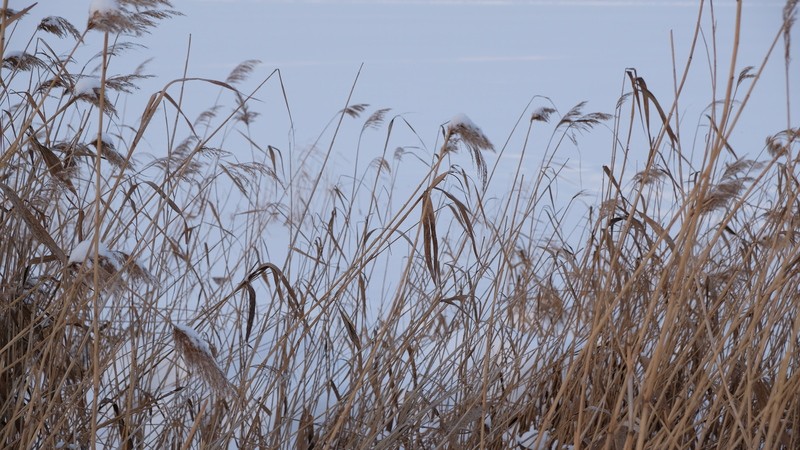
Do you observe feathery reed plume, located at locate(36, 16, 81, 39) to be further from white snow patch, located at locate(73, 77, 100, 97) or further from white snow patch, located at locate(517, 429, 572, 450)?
white snow patch, located at locate(517, 429, 572, 450)

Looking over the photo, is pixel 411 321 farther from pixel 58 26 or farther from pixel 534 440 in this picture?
pixel 58 26

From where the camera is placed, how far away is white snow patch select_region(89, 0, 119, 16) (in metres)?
0.88

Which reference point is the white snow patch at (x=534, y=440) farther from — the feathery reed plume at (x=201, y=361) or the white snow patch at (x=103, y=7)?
the white snow patch at (x=103, y=7)

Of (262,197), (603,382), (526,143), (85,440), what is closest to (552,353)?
(603,382)

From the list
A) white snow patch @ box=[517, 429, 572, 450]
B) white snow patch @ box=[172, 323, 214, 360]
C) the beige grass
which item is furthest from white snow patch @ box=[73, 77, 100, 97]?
white snow patch @ box=[517, 429, 572, 450]

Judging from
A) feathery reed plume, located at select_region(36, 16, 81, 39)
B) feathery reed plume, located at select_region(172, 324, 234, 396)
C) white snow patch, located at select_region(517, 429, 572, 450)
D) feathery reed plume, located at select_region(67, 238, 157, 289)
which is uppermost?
feathery reed plume, located at select_region(36, 16, 81, 39)

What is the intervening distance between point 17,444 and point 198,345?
943 mm

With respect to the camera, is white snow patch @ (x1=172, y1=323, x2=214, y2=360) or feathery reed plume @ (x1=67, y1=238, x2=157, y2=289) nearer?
white snow patch @ (x1=172, y1=323, x2=214, y2=360)

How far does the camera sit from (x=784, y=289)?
154cm

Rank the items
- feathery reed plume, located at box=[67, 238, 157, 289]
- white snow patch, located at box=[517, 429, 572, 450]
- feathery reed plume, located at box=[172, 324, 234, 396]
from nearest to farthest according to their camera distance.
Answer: feathery reed plume, located at box=[172, 324, 234, 396] < feathery reed plume, located at box=[67, 238, 157, 289] < white snow patch, located at box=[517, 429, 572, 450]

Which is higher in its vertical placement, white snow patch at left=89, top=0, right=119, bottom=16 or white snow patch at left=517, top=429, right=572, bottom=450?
white snow patch at left=89, top=0, right=119, bottom=16

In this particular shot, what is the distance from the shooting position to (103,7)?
2.90 feet

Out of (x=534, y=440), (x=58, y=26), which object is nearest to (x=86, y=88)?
(x=58, y=26)

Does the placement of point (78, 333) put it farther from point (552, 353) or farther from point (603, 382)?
point (603, 382)
